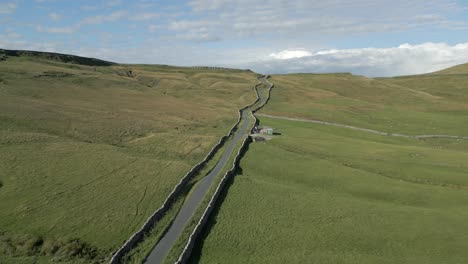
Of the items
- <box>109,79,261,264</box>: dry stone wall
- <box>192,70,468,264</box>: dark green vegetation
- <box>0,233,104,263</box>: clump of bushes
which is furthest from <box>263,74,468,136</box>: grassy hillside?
<box>0,233,104,263</box>: clump of bushes

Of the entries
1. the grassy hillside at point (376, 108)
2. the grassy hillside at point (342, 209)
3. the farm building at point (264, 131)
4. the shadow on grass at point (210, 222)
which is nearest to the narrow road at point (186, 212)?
the shadow on grass at point (210, 222)

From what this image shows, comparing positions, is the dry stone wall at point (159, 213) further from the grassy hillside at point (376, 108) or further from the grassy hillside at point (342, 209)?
the grassy hillside at point (376, 108)

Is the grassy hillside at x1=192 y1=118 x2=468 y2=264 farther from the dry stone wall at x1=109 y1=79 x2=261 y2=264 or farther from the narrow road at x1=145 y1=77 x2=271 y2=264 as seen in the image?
the dry stone wall at x1=109 y1=79 x2=261 y2=264

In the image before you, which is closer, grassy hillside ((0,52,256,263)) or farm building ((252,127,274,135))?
grassy hillside ((0,52,256,263))

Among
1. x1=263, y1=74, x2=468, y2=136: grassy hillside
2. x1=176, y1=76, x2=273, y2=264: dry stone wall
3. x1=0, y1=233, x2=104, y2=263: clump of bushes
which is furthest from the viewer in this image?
x1=263, y1=74, x2=468, y2=136: grassy hillside

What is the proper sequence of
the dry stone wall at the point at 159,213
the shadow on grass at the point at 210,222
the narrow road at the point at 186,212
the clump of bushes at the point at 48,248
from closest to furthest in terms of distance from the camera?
the clump of bushes at the point at 48,248, the dry stone wall at the point at 159,213, the narrow road at the point at 186,212, the shadow on grass at the point at 210,222

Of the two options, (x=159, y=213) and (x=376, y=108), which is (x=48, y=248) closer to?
(x=159, y=213)

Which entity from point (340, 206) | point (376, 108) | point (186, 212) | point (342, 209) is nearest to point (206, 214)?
point (186, 212)
